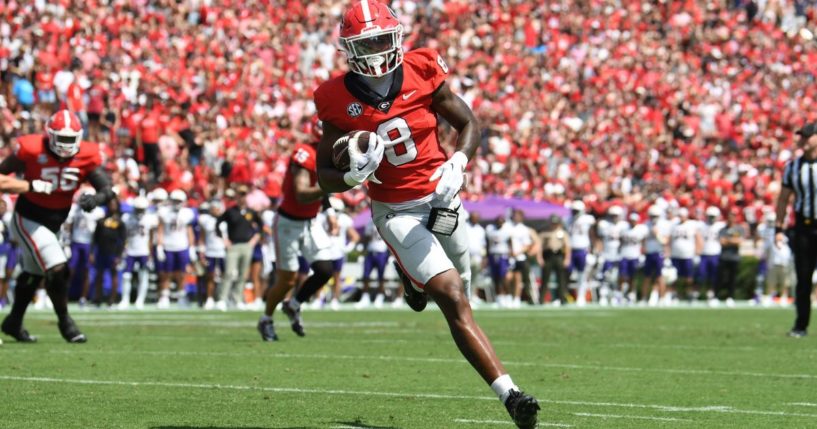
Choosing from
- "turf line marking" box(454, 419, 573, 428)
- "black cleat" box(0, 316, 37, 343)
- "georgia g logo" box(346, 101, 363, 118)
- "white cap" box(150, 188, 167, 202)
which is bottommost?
"black cleat" box(0, 316, 37, 343)

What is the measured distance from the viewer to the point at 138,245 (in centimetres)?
2192

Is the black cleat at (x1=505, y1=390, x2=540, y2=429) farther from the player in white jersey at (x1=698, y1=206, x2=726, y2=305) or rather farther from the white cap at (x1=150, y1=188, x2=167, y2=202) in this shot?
the player in white jersey at (x1=698, y1=206, x2=726, y2=305)

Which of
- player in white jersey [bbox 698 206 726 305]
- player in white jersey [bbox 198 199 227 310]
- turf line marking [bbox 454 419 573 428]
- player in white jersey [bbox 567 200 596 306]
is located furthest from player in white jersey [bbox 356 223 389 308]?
turf line marking [bbox 454 419 573 428]

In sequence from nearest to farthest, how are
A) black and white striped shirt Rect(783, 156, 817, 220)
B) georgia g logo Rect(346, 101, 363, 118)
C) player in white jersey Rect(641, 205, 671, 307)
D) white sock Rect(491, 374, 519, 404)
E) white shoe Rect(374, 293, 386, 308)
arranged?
1. white sock Rect(491, 374, 519, 404)
2. georgia g logo Rect(346, 101, 363, 118)
3. black and white striped shirt Rect(783, 156, 817, 220)
4. white shoe Rect(374, 293, 386, 308)
5. player in white jersey Rect(641, 205, 671, 307)

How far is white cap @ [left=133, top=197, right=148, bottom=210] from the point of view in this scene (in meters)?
21.9

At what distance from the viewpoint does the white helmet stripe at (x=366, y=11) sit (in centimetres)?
667

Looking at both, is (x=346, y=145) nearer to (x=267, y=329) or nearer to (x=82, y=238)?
(x=267, y=329)

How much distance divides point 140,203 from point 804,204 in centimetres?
1218

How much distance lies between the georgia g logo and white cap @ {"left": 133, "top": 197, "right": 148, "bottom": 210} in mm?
15620

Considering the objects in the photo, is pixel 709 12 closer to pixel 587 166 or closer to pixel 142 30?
pixel 587 166

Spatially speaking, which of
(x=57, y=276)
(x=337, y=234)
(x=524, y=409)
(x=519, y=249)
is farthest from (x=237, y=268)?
(x=524, y=409)

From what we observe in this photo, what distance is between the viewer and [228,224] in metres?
21.6

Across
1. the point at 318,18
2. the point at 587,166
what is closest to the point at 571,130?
the point at 587,166

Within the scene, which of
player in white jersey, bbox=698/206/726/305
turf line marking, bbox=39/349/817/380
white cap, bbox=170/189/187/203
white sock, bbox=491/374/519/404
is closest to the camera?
white sock, bbox=491/374/519/404
